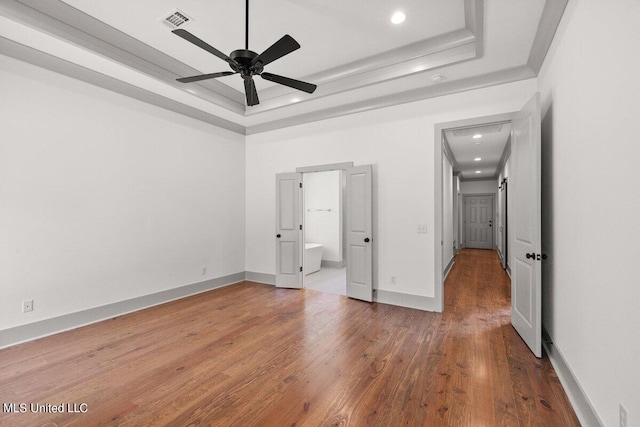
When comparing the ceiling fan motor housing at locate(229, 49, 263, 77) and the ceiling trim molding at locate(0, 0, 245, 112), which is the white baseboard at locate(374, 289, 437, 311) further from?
the ceiling trim molding at locate(0, 0, 245, 112)

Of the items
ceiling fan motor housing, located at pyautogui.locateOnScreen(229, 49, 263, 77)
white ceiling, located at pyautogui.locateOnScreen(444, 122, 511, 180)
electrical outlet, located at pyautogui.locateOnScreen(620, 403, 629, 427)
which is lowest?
electrical outlet, located at pyautogui.locateOnScreen(620, 403, 629, 427)

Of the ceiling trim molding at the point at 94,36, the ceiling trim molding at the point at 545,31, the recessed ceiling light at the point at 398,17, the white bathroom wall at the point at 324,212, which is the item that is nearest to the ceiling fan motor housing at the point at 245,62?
the recessed ceiling light at the point at 398,17

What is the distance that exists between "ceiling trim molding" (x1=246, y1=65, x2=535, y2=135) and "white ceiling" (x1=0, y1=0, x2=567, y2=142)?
1cm

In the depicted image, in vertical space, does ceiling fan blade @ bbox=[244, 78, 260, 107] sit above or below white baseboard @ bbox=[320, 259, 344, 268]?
above

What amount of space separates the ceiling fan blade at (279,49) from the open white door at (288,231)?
272 centimetres

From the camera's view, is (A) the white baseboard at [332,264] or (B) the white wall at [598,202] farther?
(A) the white baseboard at [332,264]

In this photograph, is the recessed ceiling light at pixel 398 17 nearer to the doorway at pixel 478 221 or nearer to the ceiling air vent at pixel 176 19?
the ceiling air vent at pixel 176 19

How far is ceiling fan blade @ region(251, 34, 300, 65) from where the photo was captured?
2.13 m

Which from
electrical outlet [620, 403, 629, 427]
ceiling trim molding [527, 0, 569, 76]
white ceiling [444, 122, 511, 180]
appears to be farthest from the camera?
white ceiling [444, 122, 511, 180]

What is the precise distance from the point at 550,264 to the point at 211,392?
310cm

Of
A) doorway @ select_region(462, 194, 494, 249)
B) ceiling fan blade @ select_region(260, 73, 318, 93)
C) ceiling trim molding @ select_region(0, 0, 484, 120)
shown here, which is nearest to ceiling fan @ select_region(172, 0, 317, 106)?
ceiling fan blade @ select_region(260, 73, 318, 93)

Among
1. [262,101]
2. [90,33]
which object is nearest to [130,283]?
[90,33]

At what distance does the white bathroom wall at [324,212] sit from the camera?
7.01 meters

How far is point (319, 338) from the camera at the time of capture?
298 centimetres
